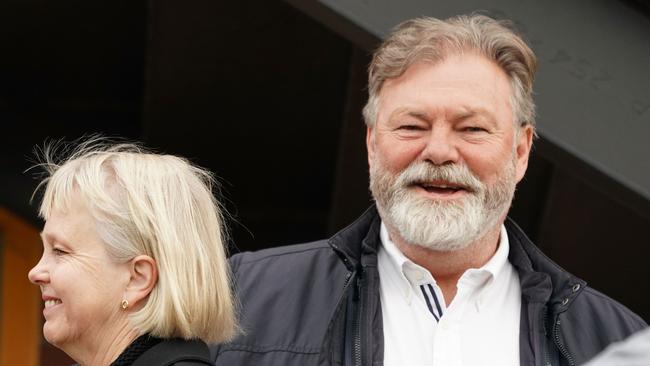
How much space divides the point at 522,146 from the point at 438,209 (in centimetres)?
33

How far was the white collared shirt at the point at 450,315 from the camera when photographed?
2803 mm

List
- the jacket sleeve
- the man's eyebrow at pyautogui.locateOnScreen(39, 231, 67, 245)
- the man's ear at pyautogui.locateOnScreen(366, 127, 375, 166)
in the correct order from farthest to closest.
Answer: the man's ear at pyautogui.locateOnScreen(366, 127, 375, 166) → the man's eyebrow at pyautogui.locateOnScreen(39, 231, 67, 245) → the jacket sleeve

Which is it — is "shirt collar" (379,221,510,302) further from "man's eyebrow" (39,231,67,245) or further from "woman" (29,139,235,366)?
"man's eyebrow" (39,231,67,245)

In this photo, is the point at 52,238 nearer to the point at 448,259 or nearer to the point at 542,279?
the point at 448,259

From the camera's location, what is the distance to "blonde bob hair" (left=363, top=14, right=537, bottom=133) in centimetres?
293

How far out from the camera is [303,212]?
5.77 meters

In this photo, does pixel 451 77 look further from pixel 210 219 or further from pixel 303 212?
pixel 303 212

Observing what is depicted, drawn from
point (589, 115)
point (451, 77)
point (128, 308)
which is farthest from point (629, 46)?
point (128, 308)

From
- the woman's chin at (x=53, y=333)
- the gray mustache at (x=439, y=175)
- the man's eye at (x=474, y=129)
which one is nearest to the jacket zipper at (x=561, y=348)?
the gray mustache at (x=439, y=175)

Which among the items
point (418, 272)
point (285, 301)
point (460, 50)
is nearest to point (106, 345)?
point (285, 301)

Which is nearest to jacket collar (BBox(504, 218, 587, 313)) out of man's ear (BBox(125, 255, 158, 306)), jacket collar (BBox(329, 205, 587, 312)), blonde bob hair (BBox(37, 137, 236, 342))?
jacket collar (BBox(329, 205, 587, 312))

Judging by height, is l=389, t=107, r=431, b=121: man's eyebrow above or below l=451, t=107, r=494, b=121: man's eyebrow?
below

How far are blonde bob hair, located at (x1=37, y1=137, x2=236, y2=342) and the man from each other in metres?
0.36

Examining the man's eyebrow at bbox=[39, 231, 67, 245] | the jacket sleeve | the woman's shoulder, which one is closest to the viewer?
the jacket sleeve
